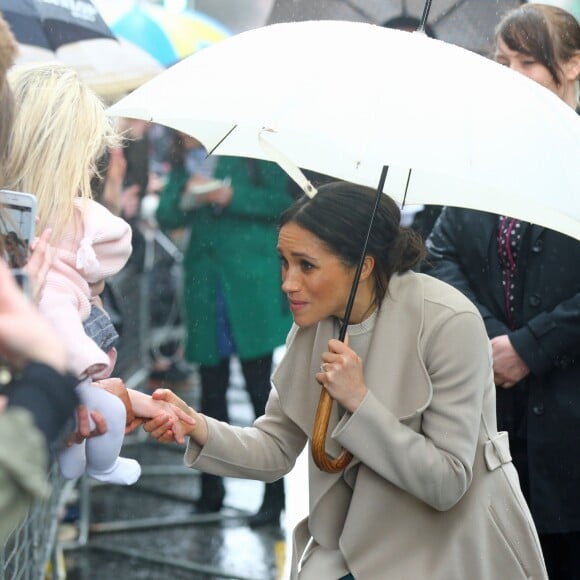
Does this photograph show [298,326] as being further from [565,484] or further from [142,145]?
[142,145]

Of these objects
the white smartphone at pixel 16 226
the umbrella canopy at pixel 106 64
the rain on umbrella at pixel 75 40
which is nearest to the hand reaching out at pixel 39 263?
the white smartphone at pixel 16 226

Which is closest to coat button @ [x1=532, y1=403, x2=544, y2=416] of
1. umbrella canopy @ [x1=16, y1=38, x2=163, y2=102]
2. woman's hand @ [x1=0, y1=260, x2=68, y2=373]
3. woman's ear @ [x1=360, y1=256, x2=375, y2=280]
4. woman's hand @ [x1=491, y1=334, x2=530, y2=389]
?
woman's hand @ [x1=491, y1=334, x2=530, y2=389]

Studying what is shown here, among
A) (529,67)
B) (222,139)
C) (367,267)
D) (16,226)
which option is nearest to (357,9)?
(529,67)

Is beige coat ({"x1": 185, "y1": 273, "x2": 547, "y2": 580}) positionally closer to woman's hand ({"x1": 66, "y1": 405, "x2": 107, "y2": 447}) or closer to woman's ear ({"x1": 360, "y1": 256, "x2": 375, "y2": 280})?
woman's ear ({"x1": 360, "y1": 256, "x2": 375, "y2": 280})

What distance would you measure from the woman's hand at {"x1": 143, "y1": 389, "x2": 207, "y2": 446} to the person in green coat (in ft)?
10.6

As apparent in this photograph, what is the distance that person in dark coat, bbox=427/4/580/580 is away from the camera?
4512mm

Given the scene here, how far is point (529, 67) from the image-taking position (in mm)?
4570

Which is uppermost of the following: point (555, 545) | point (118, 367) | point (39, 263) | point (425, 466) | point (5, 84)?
point (5, 84)

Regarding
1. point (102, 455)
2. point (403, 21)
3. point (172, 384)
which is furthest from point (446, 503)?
point (172, 384)

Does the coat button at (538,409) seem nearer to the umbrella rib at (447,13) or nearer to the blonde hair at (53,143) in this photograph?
the umbrella rib at (447,13)

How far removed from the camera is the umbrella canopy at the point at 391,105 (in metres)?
3.18

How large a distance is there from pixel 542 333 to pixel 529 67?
0.92 meters

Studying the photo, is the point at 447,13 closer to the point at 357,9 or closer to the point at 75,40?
the point at 357,9

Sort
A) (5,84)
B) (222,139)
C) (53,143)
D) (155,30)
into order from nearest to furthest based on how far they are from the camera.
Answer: (5,84) → (53,143) → (222,139) → (155,30)
